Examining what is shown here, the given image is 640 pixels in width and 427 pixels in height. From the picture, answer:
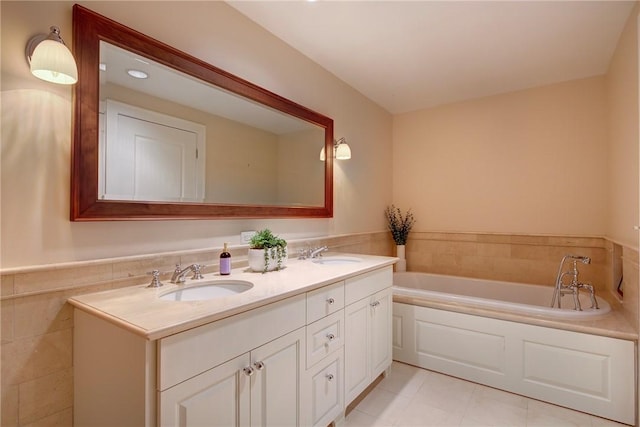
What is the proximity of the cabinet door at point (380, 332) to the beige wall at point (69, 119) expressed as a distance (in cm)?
72

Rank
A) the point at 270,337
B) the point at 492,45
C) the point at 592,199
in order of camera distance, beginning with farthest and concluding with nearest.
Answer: the point at 592,199
the point at 492,45
the point at 270,337

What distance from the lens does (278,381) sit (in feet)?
A: 4.30

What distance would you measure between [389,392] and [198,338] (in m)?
1.64

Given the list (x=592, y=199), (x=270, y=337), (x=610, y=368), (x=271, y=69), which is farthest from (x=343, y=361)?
(x=592, y=199)

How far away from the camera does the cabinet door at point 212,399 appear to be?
96cm

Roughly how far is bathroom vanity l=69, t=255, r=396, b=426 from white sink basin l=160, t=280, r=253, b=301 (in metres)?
0.04

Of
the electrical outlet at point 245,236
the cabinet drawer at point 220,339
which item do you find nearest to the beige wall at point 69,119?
the electrical outlet at point 245,236

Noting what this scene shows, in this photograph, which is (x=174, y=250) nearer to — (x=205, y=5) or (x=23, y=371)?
(x=23, y=371)

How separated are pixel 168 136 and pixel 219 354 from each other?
1.04 metres

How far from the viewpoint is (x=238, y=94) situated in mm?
1867

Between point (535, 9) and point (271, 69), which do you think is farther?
point (271, 69)

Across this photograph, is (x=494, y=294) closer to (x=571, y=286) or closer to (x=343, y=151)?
(x=571, y=286)

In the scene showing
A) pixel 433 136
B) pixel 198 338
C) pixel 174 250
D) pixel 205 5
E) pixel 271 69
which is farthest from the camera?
pixel 433 136

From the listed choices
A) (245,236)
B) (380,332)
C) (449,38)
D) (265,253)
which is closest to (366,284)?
(380,332)
